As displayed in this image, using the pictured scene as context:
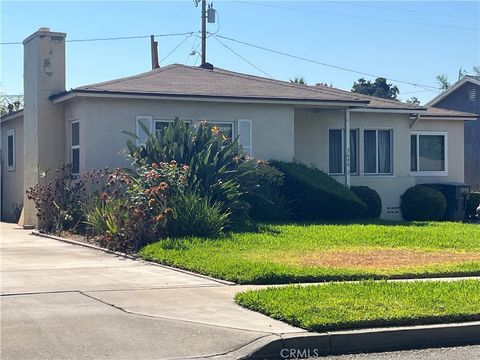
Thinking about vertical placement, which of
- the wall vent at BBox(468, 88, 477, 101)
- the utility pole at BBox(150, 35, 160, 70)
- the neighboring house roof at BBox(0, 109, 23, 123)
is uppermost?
the utility pole at BBox(150, 35, 160, 70)

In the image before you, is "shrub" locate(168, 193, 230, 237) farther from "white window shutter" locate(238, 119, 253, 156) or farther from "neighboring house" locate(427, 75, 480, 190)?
"neighboring house" locate(427, 75, 480, 190)

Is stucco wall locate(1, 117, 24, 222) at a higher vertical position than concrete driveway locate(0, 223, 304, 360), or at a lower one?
higher

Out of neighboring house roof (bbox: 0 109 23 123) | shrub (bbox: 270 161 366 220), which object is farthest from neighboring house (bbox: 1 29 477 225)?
shrub (bbox: 270 161 366 220)

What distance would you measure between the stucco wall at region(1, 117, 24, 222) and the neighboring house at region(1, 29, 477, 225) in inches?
1.5

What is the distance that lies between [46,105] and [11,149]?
599 cm

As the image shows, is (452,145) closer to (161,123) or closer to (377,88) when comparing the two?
(161,123)

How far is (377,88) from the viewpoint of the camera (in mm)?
72312

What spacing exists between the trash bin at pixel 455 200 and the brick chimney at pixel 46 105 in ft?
39.1

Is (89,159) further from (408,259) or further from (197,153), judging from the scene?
(408,259)

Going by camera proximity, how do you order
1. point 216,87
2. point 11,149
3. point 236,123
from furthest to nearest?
point 11,149, point 216,87, point 236,123

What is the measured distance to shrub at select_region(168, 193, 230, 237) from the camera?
15.9m

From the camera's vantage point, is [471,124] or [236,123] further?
[471,124]

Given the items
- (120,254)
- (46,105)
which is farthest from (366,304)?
(46,105)

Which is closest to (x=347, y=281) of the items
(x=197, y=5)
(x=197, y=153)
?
(x=197, y=153)
